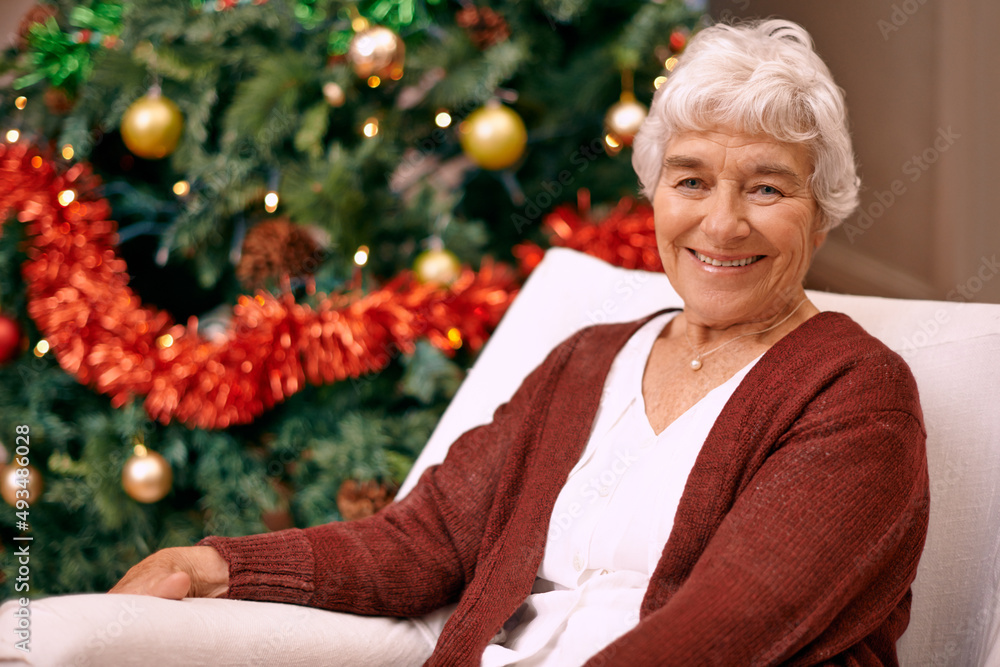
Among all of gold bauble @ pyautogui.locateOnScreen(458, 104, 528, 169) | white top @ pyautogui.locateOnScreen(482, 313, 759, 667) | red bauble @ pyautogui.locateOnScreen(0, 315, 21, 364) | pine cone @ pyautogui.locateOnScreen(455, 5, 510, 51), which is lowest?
red bauble @ pyautogui.locateOnScreen(0, 315, 21, 364)

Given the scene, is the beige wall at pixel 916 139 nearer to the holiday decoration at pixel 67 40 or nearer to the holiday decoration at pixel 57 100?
the holiday decoration at pixel 67 40

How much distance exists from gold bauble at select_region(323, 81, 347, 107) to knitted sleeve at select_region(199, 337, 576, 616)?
0.79 m

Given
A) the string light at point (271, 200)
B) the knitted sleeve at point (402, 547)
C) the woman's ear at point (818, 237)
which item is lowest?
the knitted sleeve at point (402, 547)

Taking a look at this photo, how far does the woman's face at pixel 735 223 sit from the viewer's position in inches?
45.2

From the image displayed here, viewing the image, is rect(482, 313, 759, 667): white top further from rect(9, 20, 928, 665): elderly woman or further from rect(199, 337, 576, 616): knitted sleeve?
rect(199, 337, 576, 616): knitted sleeve

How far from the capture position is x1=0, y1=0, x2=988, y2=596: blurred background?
1.72 m

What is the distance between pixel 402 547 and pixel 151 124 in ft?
3.66

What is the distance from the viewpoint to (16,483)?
184cm

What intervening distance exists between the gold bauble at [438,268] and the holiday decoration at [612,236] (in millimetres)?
226

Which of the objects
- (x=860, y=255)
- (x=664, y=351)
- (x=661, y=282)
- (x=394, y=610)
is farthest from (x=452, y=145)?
(x=860, y=255)

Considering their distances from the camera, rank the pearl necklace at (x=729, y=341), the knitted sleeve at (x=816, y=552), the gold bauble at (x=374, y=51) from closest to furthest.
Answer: the knitted sleeve at (x=816, y=552) → the pearl necklace at (x=729, y=341) → the gold bauble at (x=374, y=51)

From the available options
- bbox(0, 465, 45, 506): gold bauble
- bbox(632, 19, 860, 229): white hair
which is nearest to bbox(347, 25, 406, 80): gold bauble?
bbox(632, 19, 860, 229): white hair

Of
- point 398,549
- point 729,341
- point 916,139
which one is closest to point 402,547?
point 398,549

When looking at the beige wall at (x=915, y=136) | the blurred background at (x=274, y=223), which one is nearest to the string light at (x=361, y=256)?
the blurred background at (x=274, y=223)
